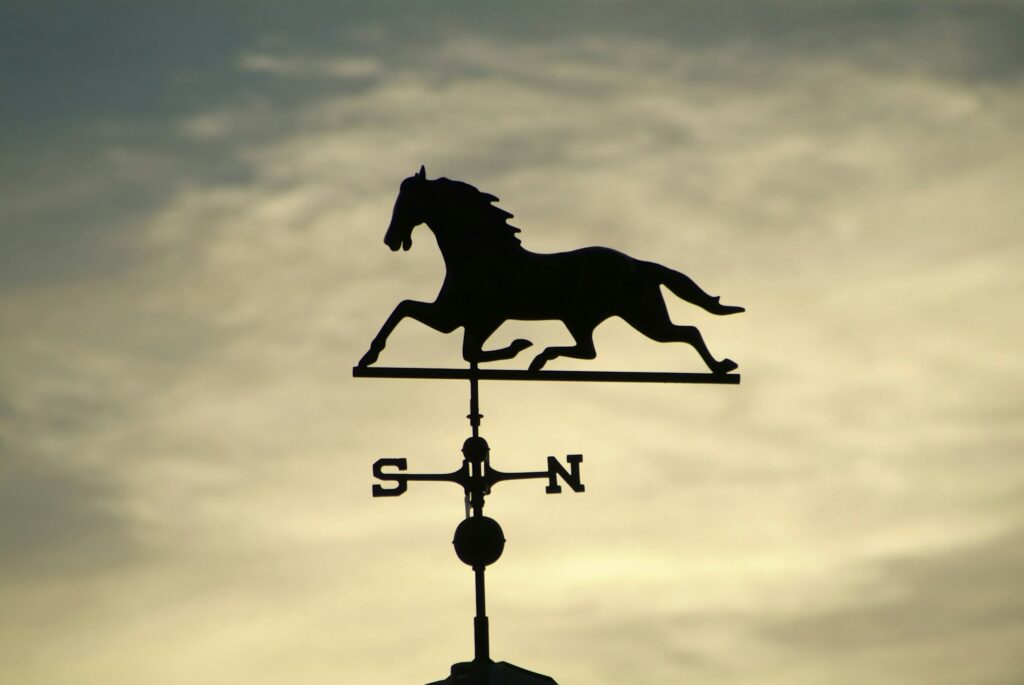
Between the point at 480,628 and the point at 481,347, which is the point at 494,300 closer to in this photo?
the point at 481,347

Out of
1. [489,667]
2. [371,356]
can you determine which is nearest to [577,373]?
[371,356]

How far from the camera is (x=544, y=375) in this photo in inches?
361

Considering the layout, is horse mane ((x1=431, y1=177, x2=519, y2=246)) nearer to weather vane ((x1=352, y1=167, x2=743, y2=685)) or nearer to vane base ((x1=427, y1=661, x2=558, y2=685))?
weather vane ((x1=352, y1=167, x2=743, y2=685))

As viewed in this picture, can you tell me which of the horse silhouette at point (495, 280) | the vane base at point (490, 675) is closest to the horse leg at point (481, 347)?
the horse silhouette at point (495, 280)

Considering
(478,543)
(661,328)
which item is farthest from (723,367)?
(478,543)

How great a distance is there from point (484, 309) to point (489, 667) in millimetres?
1706

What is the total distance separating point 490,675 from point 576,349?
1719mm

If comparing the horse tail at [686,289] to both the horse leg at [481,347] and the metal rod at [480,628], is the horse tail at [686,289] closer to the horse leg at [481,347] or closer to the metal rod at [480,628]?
the horse leg at [481,347]

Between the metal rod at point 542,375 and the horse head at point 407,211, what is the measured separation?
2.13 ft

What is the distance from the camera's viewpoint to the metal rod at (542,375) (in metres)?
8.95

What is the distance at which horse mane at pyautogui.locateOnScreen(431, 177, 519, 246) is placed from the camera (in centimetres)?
912

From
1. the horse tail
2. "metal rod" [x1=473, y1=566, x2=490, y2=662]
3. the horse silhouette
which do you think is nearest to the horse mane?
the horse silhouette

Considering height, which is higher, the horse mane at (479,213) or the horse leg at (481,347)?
the horse mane at (479,213)

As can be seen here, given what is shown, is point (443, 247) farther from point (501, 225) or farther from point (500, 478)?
point (500, 478)
